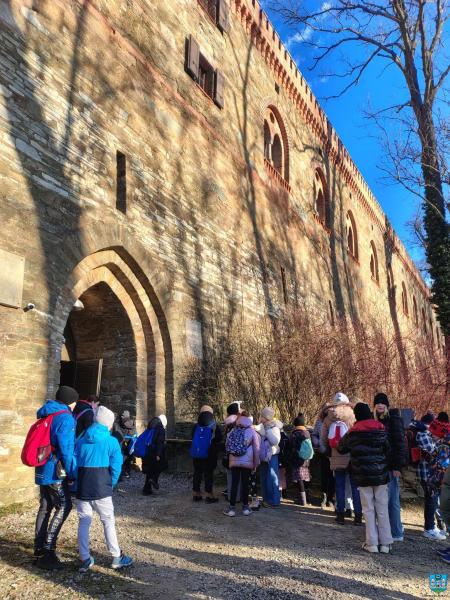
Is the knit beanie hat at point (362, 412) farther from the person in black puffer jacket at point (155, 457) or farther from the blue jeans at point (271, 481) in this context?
the person in black puffer jacket at point (155, 457)

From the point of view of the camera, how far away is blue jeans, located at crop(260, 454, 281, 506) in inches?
261

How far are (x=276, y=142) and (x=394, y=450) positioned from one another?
14589 millimetres

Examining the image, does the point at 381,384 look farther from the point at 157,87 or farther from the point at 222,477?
the point at 157,87

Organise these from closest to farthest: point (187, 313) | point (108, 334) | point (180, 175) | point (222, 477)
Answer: point (222, 477), point (108, 334), point (187, 313), point (180, 175)

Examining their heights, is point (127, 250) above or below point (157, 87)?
below

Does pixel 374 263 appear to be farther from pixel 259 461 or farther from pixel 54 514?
pixel 54 514

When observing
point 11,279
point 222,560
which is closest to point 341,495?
point 222,560

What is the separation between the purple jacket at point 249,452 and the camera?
6035 millimetres

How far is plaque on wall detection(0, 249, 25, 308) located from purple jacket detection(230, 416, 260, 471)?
332 cm

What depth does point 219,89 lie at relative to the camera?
13.3 metres

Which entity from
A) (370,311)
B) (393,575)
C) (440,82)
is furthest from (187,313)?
(370,311)

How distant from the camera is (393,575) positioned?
430cm

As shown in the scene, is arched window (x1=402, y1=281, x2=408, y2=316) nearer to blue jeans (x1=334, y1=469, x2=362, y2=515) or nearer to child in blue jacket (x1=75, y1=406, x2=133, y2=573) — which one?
blue jeans (x1=334, y1=469, x2=362, y2=515)

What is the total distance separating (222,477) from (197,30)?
35.7 feet
